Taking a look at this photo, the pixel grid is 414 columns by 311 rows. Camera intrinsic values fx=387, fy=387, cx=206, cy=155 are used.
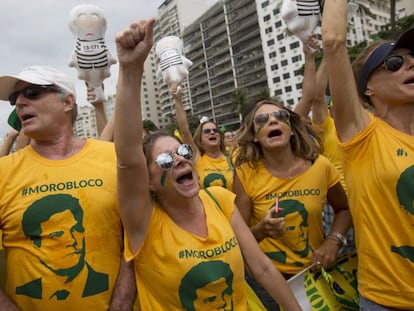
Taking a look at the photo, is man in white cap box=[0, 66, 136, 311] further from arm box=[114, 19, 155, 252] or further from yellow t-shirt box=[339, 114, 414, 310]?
yellow t-shirt box=[339, 114, 414, 310]

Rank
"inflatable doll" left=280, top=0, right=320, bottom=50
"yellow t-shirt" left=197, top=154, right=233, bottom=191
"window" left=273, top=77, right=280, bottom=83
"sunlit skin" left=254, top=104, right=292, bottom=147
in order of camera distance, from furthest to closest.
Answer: "window" left=273, top=77, right=280, bottom=83 → "yellow t-shirt" left=197, top=154, right=233, bottom=191 → "inflatable doll" left=280, top=0, right=320, bottom=50 → "sunlit skin" left=254, top=104, right=292, bottom=147

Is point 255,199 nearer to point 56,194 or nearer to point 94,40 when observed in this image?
point 56,194

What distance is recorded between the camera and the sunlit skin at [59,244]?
1.96 meters

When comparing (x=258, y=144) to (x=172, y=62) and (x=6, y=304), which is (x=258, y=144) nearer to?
(x=6, y=304)

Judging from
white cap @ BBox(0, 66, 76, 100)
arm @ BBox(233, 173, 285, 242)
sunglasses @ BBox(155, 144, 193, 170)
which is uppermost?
white cap @ BBox(0, 66, 76, 100)

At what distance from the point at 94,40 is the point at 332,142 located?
2.39m

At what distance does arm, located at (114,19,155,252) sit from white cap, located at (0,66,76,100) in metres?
0.79

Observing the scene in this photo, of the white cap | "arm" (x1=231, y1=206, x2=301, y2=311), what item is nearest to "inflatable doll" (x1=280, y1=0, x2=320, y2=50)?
"arm" (x1=231, y1=206, x2=301, y2=311)

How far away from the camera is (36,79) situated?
2.17 m

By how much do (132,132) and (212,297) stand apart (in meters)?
0.89

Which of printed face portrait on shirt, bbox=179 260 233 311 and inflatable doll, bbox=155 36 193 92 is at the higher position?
inflatable doll, bbox=155 36 193 92

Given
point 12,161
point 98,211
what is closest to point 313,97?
point 98,211

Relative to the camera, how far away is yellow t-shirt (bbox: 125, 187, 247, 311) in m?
1.85

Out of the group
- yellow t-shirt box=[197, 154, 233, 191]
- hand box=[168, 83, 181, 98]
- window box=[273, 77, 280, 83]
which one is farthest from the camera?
window box=[273, 77, 280, 83]
